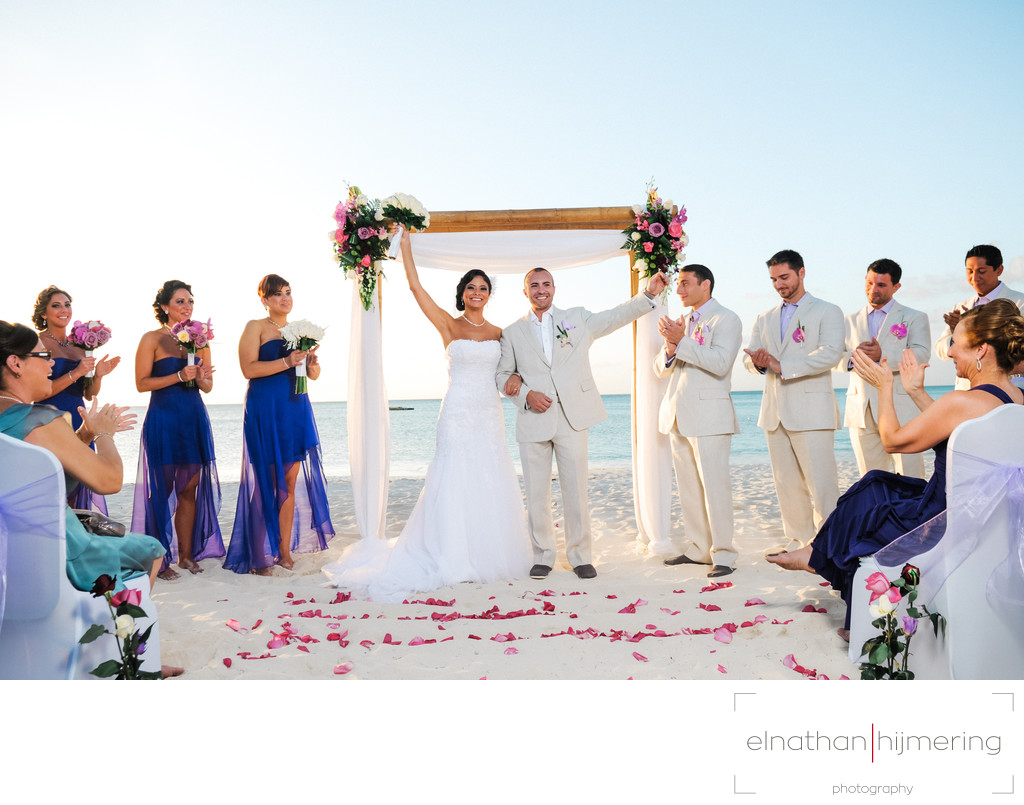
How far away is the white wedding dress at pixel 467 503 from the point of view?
4684 mm

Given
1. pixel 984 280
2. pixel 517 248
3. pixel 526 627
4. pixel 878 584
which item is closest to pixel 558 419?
pixel 517 248

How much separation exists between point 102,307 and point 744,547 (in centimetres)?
567

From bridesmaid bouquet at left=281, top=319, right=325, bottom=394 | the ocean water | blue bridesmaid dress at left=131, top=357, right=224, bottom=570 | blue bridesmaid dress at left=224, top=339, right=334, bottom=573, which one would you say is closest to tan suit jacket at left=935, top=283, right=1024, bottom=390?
bridesmaid bouquet at left=281, top=319, right=325, bottom=394

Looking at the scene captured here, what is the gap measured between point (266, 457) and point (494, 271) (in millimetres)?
2325

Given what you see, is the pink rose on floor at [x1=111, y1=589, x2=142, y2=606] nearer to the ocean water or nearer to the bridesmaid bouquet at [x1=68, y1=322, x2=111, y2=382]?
the bridesmaid bouquet at [x1=68, y1=322, x2=111, y2=382]

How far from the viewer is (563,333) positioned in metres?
4.90

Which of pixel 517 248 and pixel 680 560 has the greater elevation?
pixel 517 248

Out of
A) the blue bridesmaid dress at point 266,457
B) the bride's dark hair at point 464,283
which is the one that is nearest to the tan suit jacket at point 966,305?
the bride's dark hair at point 464,283

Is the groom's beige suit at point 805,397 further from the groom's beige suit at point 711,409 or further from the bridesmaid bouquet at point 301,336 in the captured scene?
the bridesmaid bouquet at point 301,336

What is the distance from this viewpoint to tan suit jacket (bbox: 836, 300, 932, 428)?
16.1ft

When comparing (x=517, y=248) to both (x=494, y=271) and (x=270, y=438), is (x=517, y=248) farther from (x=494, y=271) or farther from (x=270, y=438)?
(x=270, y=438)

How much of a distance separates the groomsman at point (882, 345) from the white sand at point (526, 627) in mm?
1243
